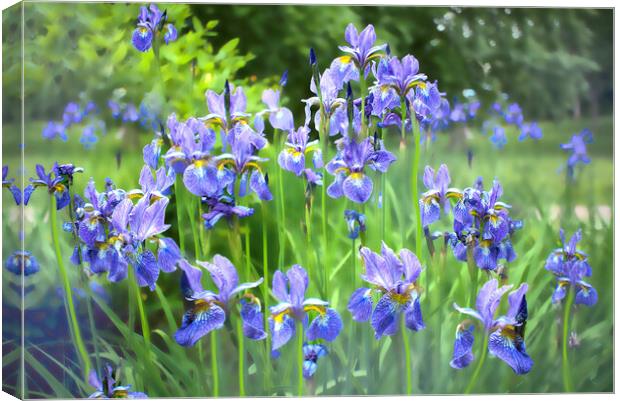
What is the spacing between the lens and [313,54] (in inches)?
240

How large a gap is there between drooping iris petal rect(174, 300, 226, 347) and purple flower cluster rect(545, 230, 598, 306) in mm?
1828

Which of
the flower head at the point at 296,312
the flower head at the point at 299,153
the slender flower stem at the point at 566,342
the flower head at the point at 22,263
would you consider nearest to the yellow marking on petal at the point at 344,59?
the flower head at the point at 299,153

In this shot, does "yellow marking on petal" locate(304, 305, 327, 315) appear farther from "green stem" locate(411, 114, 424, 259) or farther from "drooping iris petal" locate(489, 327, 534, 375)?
"drooping iris petal" locate(489, 327, 534, 375)

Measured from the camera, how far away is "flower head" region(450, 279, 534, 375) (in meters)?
5.99

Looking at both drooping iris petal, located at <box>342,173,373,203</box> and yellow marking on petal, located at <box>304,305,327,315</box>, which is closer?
yellow marking on petal, located at <box>304,305,327,315</box>

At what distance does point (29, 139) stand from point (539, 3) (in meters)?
2.80

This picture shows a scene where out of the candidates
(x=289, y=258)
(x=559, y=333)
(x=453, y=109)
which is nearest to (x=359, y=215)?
(x=289, y=258)

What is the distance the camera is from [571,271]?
21.0 ft

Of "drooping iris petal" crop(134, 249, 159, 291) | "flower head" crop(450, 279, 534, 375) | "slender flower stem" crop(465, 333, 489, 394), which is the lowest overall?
"slender flower stem" crop(465, 333, 489, 394)

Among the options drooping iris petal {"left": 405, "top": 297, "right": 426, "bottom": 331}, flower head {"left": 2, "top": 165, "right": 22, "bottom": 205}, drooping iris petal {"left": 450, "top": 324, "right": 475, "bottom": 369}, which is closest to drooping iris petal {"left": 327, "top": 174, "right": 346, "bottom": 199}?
drooping iris petal {"left": 405, "top": 297, "right": 426, "bottom": 331}

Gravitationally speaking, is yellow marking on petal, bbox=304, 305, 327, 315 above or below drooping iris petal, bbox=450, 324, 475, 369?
above

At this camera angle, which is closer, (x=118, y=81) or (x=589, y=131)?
(x=118, y=81)

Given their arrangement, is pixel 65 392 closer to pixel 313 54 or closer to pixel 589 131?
pixel 313 54

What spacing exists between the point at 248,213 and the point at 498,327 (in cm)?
140
